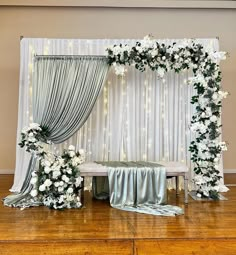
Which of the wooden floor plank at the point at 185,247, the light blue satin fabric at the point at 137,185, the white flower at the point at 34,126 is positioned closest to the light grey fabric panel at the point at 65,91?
Answer: the white flower at the point at 34,126

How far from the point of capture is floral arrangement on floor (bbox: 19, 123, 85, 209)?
4.38m

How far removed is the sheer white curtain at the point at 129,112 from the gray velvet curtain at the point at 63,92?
519mm

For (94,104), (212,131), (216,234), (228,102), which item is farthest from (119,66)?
(228,102)

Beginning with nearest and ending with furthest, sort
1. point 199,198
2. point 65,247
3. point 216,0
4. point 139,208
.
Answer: point 65,247
point 139,208
point 199,198
point 216,0

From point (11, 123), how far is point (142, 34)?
3.56 m

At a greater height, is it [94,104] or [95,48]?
[95,48]

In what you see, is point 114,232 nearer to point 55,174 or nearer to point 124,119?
point 55,174

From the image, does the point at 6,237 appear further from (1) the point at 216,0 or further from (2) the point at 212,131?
(1) the point at 216,0

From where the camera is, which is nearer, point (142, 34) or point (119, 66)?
point (119, 66)

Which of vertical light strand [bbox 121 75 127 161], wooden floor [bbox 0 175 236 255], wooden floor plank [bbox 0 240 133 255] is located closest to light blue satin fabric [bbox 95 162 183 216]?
wooden floor [bbox 0 175 236 255]

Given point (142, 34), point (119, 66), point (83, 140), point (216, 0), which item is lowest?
point (83, 140)

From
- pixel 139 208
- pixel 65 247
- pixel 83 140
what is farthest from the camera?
pixel 83 140

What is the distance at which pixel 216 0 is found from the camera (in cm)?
716

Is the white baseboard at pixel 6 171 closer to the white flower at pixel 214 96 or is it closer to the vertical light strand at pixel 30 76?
the vertical light strand at pixel 30 76
